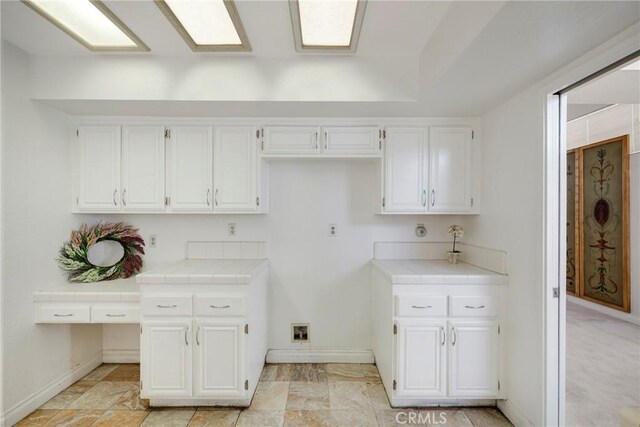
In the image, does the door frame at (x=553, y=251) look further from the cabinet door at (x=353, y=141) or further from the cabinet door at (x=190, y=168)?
the cabinet door at (x=190, y=168)

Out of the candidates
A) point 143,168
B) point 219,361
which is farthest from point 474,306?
point 143,168

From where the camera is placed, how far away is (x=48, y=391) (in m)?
2.20

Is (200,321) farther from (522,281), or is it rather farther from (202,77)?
(522,281)

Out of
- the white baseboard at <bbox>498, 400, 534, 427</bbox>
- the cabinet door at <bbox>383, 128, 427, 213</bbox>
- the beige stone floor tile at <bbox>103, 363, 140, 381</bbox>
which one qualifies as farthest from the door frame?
the beige stone floor tile at <bbox>103, 363, 140, 381</bbox>

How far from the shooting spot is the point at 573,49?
1.47 metres

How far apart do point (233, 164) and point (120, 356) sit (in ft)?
6.95

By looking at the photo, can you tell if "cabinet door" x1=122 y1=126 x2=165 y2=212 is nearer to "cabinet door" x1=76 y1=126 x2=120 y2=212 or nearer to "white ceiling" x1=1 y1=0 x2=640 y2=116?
"cabinet door" x1=76 y1=126 x2=120 y2=212

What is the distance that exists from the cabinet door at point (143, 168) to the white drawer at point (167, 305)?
2.53ft

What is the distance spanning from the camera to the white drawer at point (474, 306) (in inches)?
82.4

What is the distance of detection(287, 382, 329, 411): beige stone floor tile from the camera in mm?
2137

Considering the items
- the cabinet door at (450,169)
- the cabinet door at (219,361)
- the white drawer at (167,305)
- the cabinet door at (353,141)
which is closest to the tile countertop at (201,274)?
the white drawer at (167,305)

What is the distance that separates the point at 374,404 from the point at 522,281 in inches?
53.2

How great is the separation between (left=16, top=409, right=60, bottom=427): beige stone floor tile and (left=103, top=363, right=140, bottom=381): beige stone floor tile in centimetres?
43

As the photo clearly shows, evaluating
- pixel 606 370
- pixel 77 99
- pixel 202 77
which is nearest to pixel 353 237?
pixel 202 77
